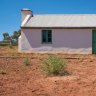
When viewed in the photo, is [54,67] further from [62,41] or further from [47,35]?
[47,35]

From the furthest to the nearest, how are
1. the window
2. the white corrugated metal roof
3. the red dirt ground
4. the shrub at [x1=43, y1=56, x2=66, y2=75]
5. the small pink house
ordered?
the white corrugated metal roof, the window, the small pink house, the shrub at [x1=43, y1=56, x2=66, y2=75], the red dirt ground

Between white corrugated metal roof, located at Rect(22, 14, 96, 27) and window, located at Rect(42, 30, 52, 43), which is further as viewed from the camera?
white corrugated metal roof, located at Rect(22, 14, 96, 27)

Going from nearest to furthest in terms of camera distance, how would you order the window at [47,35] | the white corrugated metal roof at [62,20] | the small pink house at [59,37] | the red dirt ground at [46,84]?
the red dirt ground at [46,84]
the small pink house at [59,37]
the window at [47,35]
the white corrugated metal roof at [62,20]

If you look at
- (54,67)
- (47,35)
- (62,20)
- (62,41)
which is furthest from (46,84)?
(62,20)

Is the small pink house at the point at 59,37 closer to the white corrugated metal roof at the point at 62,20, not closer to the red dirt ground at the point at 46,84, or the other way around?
the white corrugated metal roof at the point at 62,20

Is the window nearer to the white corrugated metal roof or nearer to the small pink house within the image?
the small pink house

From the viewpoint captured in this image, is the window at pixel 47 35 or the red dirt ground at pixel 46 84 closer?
the red dirt ground at pixel 46 84

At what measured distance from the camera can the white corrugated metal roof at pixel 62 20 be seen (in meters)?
26.6

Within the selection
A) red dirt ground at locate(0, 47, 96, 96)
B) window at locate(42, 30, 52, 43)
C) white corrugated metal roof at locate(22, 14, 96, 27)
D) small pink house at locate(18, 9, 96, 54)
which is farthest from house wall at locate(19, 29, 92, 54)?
red dirt ground at locate(0, 47, 96, 96)

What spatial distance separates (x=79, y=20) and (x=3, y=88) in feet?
61.1

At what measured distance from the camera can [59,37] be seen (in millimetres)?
26125

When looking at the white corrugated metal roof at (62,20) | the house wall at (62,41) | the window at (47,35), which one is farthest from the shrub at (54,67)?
the white corrugated metal roof at (62,20)

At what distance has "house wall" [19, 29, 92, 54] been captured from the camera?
25.8m

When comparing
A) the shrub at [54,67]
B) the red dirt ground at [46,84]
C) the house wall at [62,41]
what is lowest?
the red dirt ground at [46,84]
